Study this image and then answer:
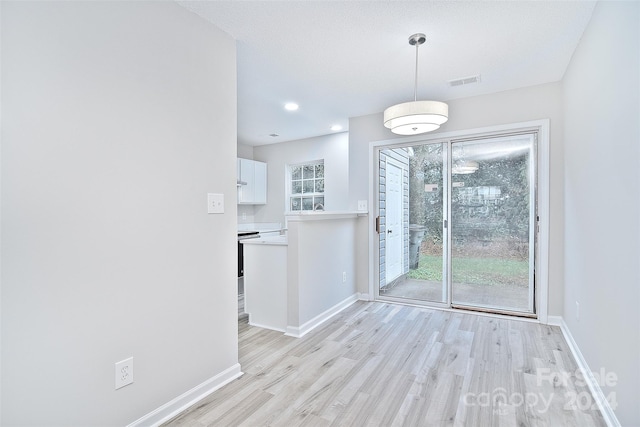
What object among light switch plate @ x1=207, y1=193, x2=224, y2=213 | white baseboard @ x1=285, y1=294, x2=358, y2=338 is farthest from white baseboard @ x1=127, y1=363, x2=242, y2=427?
light switch plate @ x1=207, y1=193, x2=224, y2=213

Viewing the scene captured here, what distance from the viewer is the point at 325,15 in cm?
213

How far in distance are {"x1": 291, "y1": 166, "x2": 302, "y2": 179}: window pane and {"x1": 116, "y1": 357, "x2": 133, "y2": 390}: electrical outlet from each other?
4561mm

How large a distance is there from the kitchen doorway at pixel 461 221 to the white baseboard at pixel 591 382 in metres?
0.62

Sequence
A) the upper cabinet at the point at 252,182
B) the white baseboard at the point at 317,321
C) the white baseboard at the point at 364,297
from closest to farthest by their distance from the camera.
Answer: the white baseboard at the point at 317,321 < the white baseboard at the point at 364,297 < the upper cabinet at the point at 252,182

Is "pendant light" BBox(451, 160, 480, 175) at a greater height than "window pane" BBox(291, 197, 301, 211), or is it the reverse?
"pendant light" BBox(451, 160, 480, 175)

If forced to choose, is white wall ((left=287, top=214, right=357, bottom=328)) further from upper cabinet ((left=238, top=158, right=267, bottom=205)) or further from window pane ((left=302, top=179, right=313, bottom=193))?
upper cabinet ((left=238, top=158, right=267, bottom=205))

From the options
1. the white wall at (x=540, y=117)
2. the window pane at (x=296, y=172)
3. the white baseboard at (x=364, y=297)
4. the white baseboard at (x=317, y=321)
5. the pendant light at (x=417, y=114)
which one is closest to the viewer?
the pendant light at (x=417, y=114)

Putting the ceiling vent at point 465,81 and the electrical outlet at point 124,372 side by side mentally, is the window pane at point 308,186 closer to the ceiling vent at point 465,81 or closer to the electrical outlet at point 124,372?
the ceiling vent at point 465,81

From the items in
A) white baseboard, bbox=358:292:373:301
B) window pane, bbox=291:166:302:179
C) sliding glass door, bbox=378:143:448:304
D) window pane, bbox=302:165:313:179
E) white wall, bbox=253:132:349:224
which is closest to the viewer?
sliding glass door, bbox=378:143:448:304

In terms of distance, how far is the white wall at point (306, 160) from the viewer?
534 cm

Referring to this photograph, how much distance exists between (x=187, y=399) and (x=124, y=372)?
0.49 metres

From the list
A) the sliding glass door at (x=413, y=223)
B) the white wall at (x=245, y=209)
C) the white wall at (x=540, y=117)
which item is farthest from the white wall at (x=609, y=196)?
the white wall at (x=245, y=209)

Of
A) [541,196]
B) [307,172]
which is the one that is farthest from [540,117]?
[307,172]

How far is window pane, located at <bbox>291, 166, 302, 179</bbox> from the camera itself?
5957mm
